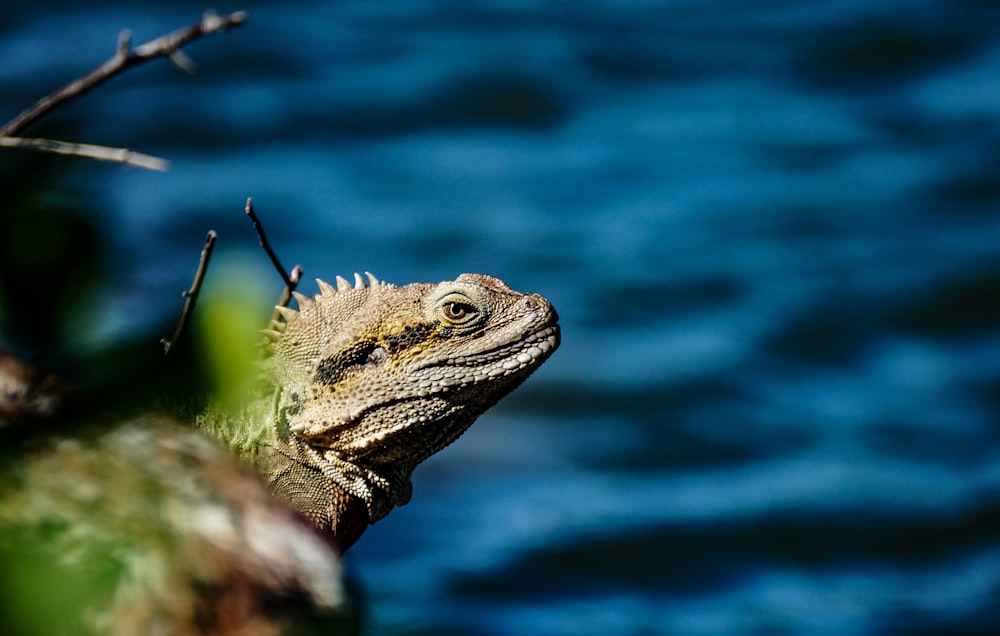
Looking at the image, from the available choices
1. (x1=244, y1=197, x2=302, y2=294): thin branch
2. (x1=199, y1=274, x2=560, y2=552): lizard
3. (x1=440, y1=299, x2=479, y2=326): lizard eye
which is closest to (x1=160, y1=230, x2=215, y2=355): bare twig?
(x1=244, y1=197, x2=302, y2=294): thin branch

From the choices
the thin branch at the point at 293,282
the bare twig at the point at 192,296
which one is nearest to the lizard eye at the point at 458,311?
the thin branch at the point at 293,282

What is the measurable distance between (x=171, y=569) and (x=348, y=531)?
85.5 inches

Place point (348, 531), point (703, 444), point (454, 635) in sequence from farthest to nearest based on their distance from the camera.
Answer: point (703, 444), point (454, 635), point (348, 531)

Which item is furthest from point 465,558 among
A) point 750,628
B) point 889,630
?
point 889,630

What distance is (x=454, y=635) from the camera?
12.6 metres

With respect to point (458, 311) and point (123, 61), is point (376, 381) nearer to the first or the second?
point (458, 311)

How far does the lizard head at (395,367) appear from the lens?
11.8 feet

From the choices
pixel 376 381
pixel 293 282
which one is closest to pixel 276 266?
pixel 293 282

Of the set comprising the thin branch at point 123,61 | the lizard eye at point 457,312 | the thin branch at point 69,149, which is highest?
the lizard eye at point 457,312

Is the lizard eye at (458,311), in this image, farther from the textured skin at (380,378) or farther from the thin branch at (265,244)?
the thin branch at (265,244)

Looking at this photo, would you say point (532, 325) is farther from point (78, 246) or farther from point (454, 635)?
point (454, 635)

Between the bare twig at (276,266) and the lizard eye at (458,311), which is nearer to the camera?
the bare twig at (276,266)

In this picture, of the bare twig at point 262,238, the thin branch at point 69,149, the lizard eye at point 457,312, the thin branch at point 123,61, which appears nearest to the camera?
the thin branch at point 69,149

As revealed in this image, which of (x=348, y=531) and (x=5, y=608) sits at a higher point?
(x=348, y=531)
